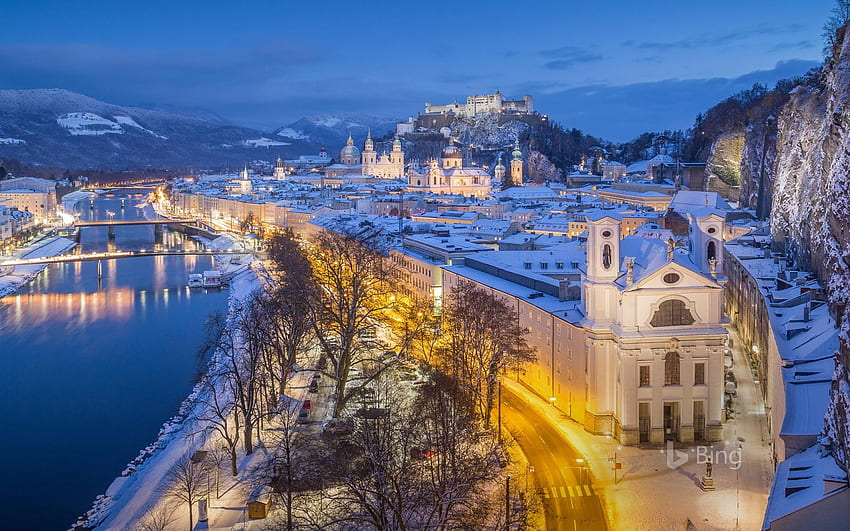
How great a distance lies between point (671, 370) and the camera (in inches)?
696

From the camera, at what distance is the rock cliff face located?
1098cm

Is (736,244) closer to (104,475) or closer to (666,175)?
(104,475)

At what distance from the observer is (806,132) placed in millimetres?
26062

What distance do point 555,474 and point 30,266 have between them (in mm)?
43100

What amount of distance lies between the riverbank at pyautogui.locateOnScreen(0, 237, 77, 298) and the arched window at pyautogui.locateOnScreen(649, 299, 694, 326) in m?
33.0

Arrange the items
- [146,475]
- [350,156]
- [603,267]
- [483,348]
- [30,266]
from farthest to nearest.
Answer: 1. [350,156]
2. [30,266]
3. [483,348]
4. [603,267]
5. [146,475]

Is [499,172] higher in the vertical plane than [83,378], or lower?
higher

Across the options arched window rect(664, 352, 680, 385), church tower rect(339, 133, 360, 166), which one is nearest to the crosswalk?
arched window rect(664, 352, 680, 385)

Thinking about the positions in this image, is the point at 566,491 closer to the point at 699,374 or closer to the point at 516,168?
the point at 699,374

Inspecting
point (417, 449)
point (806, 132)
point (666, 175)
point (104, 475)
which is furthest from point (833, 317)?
point (666, 175)

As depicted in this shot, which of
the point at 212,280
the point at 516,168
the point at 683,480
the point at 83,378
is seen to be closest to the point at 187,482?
the point at 683,480

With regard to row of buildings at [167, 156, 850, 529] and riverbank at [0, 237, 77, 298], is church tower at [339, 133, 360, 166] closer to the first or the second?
riverbank at [0, 237, 77, 298]

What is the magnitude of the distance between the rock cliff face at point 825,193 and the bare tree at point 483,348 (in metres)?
6.44

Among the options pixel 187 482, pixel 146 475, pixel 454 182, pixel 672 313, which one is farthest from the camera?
pixel 454 182
